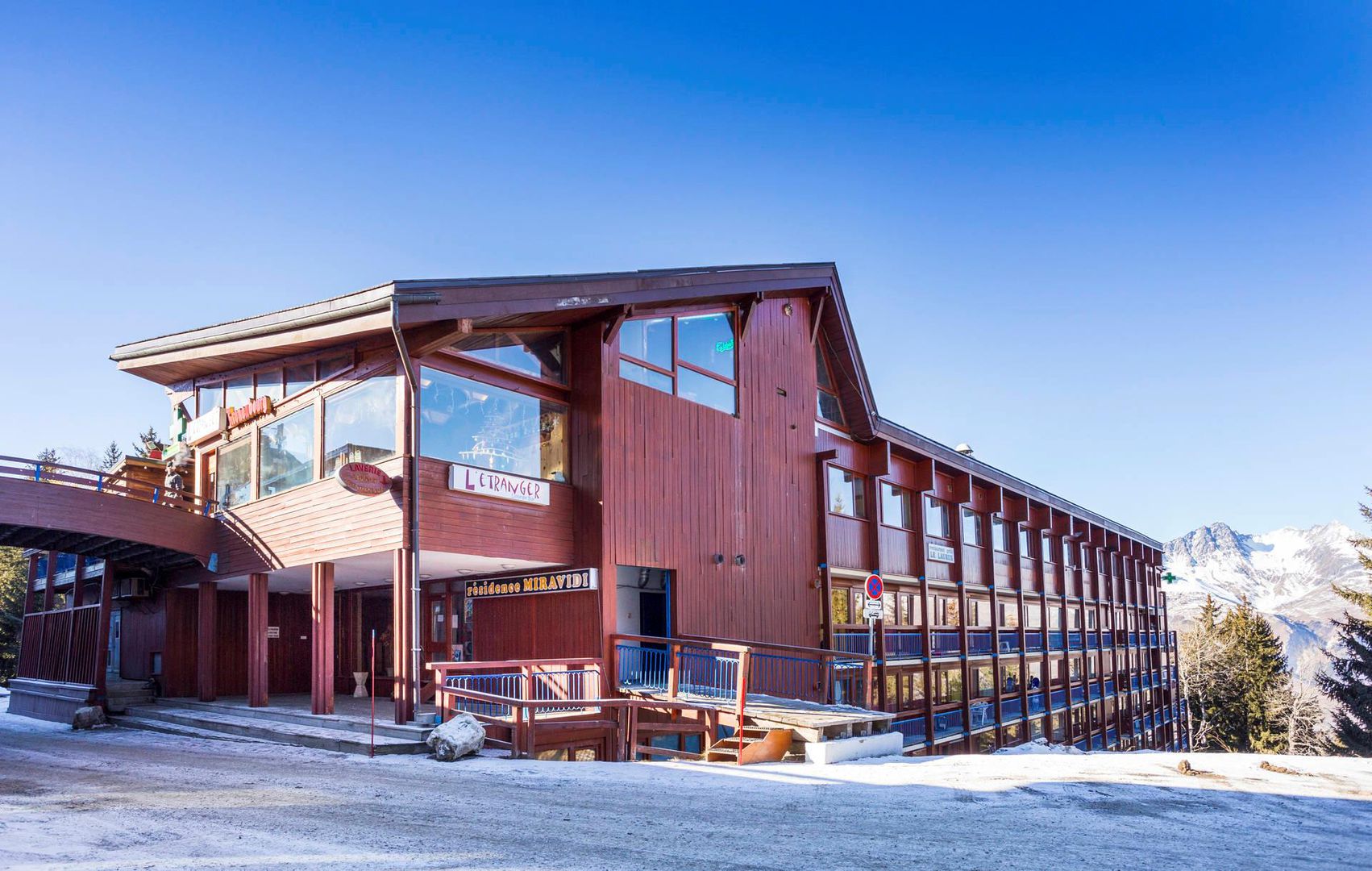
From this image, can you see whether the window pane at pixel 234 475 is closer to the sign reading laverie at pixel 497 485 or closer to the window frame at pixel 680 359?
the sign reading laverie at pixel 497 485

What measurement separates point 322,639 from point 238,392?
19.1 feet

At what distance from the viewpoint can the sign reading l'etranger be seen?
16.5 meters

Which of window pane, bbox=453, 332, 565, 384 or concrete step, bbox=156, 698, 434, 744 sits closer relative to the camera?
concrete step, bbox=156, 698, 434, 744

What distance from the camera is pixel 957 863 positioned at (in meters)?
6.95

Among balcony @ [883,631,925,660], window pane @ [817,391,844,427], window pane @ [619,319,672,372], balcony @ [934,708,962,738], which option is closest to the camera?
window pane @ [619,319,672,372]

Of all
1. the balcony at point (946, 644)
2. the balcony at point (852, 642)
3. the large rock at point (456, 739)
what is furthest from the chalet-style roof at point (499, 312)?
the balcony at point (946, 644)

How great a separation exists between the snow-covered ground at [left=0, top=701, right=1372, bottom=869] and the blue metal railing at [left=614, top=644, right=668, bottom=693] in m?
3.92

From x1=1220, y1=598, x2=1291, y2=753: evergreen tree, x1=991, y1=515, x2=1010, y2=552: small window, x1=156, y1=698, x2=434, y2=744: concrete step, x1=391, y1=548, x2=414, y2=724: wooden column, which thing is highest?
x1=991, y1=515, x2=1010, y2=552: small window

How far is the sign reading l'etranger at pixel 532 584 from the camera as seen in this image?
1645 cm

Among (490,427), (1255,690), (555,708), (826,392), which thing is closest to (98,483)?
(490,427)

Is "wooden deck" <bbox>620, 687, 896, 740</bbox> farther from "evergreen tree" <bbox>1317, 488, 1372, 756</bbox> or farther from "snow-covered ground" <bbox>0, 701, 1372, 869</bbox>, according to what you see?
"evergreen tree" <bbox>1317, 488, 1372, 756</bbox>

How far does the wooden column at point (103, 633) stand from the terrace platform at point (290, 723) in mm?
753

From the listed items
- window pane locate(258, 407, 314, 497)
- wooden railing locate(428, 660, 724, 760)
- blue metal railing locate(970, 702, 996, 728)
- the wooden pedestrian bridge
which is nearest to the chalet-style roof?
window pane locate(258, 407, 314, 497)

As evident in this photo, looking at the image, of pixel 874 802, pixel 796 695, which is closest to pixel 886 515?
pixel 796 695
